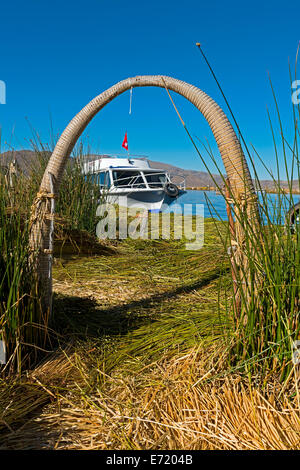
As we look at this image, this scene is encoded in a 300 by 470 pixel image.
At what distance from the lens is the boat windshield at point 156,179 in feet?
33.4

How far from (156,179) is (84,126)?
8948 millimetres

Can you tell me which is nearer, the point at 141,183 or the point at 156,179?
the point at 141,183

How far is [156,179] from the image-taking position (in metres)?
10.4

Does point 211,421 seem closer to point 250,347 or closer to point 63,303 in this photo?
point 250,347

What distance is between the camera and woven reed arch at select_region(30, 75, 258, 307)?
1.22 meters

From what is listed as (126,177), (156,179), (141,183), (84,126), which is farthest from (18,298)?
(156,179)

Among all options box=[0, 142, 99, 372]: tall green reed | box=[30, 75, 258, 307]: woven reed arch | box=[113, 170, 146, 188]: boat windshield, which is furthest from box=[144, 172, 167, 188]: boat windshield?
box=[0, 142, 99, 372]: tall green reed

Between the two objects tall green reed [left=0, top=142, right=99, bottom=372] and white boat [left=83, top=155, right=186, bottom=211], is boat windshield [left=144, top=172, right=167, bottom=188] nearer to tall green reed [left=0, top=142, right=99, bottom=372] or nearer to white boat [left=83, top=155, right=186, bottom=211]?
white boat [left=83, top=155, right=186, bottom=211]

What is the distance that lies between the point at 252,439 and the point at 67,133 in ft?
4.64

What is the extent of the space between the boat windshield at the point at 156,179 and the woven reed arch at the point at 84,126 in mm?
8504

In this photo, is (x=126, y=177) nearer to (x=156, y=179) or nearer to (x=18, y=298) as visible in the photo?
(x=156, y=179)

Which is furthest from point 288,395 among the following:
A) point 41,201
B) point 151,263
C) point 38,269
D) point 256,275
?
point 151,263

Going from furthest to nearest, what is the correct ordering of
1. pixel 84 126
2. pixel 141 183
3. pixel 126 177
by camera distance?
pixel 126 177 < pixel 141 183 < pixel 84 126

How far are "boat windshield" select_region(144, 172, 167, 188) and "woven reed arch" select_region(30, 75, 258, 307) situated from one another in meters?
8.50
